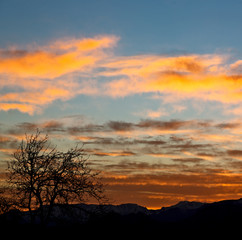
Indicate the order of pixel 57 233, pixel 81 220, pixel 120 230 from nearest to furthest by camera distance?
pixel 81 220 < pixel 57 233 < pixel 120 230

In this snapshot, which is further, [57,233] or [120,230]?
[120,230]

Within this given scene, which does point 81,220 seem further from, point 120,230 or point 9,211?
point 120,230

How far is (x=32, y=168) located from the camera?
38.2m

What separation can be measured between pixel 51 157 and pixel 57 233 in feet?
28.3

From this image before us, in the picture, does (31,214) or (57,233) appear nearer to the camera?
(31,214)

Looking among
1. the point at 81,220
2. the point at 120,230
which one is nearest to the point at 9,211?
the point at 81,220

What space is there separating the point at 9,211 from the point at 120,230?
19839 millimetres

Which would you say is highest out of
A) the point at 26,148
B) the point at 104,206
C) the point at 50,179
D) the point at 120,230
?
the point at 26,148

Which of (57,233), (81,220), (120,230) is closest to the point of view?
(81,220)

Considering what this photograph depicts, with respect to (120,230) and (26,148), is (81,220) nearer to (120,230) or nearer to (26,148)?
(26,148)

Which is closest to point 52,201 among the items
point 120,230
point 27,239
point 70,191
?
point 70,191

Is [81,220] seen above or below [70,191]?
below

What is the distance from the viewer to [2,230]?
38.5 meters

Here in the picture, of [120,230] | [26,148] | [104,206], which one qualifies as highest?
[26,148]
